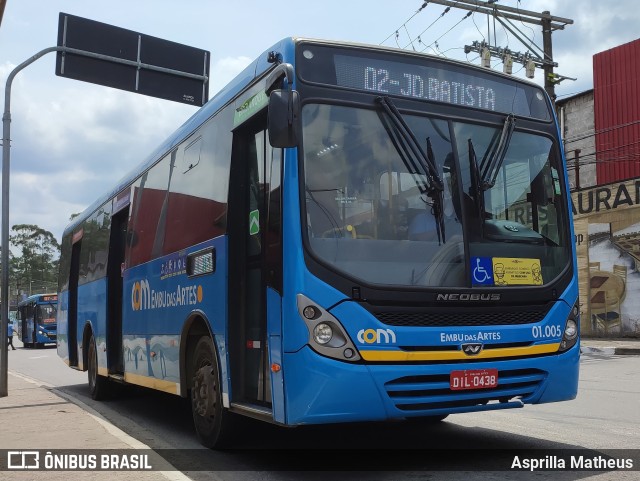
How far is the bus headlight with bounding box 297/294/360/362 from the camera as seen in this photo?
16.6 feet

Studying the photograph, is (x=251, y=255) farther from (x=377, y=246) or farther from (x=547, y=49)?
(x=547, y=49)

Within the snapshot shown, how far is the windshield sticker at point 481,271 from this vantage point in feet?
18.4

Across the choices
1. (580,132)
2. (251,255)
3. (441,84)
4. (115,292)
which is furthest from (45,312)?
(441,84)

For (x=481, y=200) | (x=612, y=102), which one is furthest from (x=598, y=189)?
(x=481, y=200)

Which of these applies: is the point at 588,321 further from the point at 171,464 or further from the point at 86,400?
the point at 171,464

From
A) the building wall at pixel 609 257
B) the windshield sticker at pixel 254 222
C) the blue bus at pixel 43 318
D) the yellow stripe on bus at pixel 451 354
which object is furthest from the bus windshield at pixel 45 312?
the yellow stripe on bus at pixel 451 354

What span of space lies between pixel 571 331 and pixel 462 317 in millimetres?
1156

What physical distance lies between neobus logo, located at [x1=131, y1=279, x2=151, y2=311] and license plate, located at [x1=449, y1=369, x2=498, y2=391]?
4559 millimetres

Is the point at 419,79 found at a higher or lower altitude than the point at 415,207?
higher

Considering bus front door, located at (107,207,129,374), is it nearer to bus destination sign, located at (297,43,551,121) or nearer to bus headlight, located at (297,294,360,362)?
bus destination sign, located at (297,43,551,121)

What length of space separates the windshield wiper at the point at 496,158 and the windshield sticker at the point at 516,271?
0.61m

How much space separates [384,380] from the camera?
16.9ft

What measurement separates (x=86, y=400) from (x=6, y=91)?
5580mm

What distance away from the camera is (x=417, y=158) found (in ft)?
18.7
